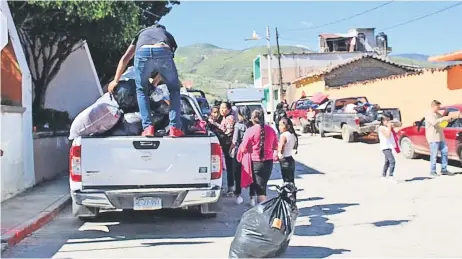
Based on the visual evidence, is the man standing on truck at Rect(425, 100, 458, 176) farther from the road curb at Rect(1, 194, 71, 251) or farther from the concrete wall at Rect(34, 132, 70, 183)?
the concrete wall at Rect(34, 132, 70, 183)

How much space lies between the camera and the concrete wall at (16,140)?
34.2 ft

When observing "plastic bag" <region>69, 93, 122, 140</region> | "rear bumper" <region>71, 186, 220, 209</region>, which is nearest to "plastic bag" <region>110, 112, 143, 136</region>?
"plastic bag" <region>69, 93, 122, 140</region>

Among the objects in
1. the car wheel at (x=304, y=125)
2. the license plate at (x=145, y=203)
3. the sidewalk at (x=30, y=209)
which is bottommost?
the sidewalk at (x=30, y=209)

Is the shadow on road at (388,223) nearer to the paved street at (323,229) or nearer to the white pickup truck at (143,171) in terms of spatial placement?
the paved street at (323,229)

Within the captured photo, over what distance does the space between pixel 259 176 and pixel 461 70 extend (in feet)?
42.4

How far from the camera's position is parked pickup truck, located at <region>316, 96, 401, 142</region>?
22094 millimetres

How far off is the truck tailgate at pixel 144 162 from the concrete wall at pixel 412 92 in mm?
14142

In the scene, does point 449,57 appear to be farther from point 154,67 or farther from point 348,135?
point 154,67

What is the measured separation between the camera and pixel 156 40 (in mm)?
8055

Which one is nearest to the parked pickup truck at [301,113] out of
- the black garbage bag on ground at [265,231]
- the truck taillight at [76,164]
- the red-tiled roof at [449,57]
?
the red-tiled roof at [449,57]

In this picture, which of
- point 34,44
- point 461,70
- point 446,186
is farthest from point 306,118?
point 446,186

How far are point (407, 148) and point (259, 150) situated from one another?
29.8 feet

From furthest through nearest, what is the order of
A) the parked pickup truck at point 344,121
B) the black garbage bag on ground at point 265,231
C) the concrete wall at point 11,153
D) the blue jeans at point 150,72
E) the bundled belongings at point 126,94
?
the parked pickup truck at point 344,121 → the concrete wall at point 11,153 → the bundled belongings at point 126,94 → the blue jeans at point 150,72 → the black garbage bag on ground at point 265,231

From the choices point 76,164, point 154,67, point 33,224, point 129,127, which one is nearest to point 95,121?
point 129,127
